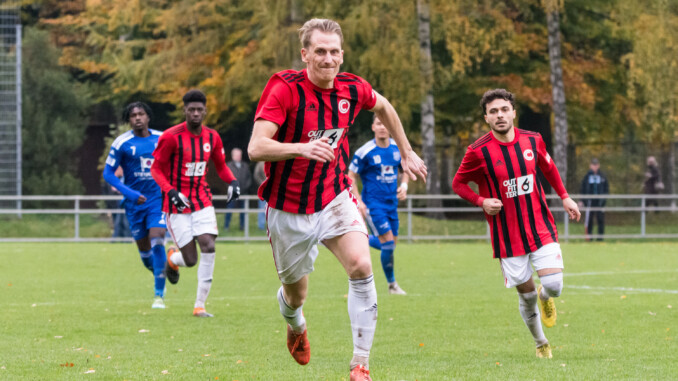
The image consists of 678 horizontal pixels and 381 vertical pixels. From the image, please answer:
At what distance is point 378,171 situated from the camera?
44.3 feet

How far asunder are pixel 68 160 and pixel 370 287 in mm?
29200

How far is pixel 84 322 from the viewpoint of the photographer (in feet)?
35.2

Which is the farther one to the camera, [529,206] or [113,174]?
[113,174]

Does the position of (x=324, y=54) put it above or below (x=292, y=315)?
above

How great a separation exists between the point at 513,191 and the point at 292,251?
7.13ft

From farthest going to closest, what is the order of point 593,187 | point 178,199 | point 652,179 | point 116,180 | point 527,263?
point 652,179
point 593,187
point 116,180
point 178,199
point 527,263

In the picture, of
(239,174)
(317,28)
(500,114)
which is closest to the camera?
(317,28)

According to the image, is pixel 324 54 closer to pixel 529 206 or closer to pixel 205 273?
pixel 529 206

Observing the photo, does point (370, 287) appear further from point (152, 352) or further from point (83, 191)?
point (83, 191)

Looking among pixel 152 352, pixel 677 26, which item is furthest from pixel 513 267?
pixel 677 26

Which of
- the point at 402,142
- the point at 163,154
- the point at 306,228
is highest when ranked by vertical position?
the point at 402,142

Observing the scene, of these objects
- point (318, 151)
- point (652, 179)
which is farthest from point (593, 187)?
point (318, 151)

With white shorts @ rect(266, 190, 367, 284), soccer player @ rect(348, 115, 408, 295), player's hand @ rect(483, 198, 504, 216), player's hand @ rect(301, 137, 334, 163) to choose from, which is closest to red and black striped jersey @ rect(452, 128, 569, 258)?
player's hand @ rect(483, 198, 504, 216)

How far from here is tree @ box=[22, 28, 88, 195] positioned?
32656 mm
